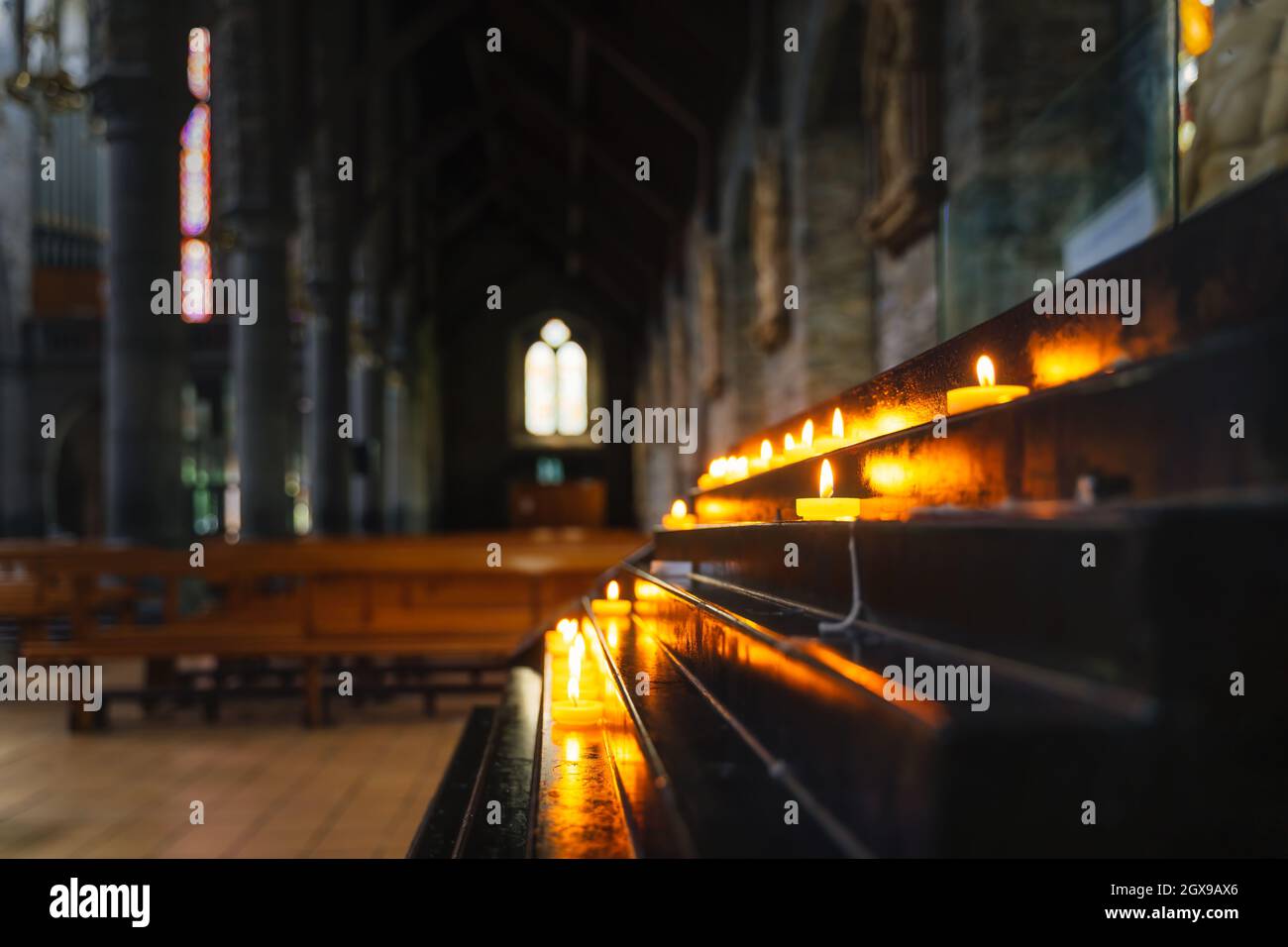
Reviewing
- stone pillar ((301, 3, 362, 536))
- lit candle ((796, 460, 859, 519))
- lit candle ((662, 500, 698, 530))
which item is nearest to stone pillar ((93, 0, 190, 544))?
lit candle ((662, 500, 698, 530))

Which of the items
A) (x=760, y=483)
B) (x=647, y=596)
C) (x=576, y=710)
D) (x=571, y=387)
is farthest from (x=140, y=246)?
(x=571, y=387)

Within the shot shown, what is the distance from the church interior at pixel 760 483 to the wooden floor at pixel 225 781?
33 mm

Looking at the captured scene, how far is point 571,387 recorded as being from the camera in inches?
991

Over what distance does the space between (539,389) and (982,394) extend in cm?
2374

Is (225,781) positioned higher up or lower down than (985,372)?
lower down

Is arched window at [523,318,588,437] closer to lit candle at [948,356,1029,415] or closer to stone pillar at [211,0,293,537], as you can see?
stone pillar at [211,0,293,537]

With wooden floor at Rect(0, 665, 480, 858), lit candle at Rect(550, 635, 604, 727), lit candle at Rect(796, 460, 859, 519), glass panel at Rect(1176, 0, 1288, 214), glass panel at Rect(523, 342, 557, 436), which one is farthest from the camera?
glass panel at Rect(523, 342, 557, 436)

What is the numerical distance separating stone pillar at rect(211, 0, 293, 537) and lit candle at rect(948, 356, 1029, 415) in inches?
367

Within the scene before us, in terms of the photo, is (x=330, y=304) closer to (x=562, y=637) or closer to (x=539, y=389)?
(x=562, y=637)

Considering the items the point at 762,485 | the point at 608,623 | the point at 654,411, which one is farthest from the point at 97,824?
the point at 654,411

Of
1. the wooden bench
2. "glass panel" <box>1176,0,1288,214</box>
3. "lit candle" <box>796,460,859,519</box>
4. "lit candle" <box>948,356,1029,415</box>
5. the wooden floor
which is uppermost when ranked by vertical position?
"glass panel" <box>1176,0,1288,214</box>

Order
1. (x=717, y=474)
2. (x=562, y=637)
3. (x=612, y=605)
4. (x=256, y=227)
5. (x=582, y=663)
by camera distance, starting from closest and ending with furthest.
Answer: (x=582, y=663)
(x=562, y=637)
(x=612, y=605)
(x=717, y=474)
(x=256, y=227)

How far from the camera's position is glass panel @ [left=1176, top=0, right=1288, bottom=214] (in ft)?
8.65
